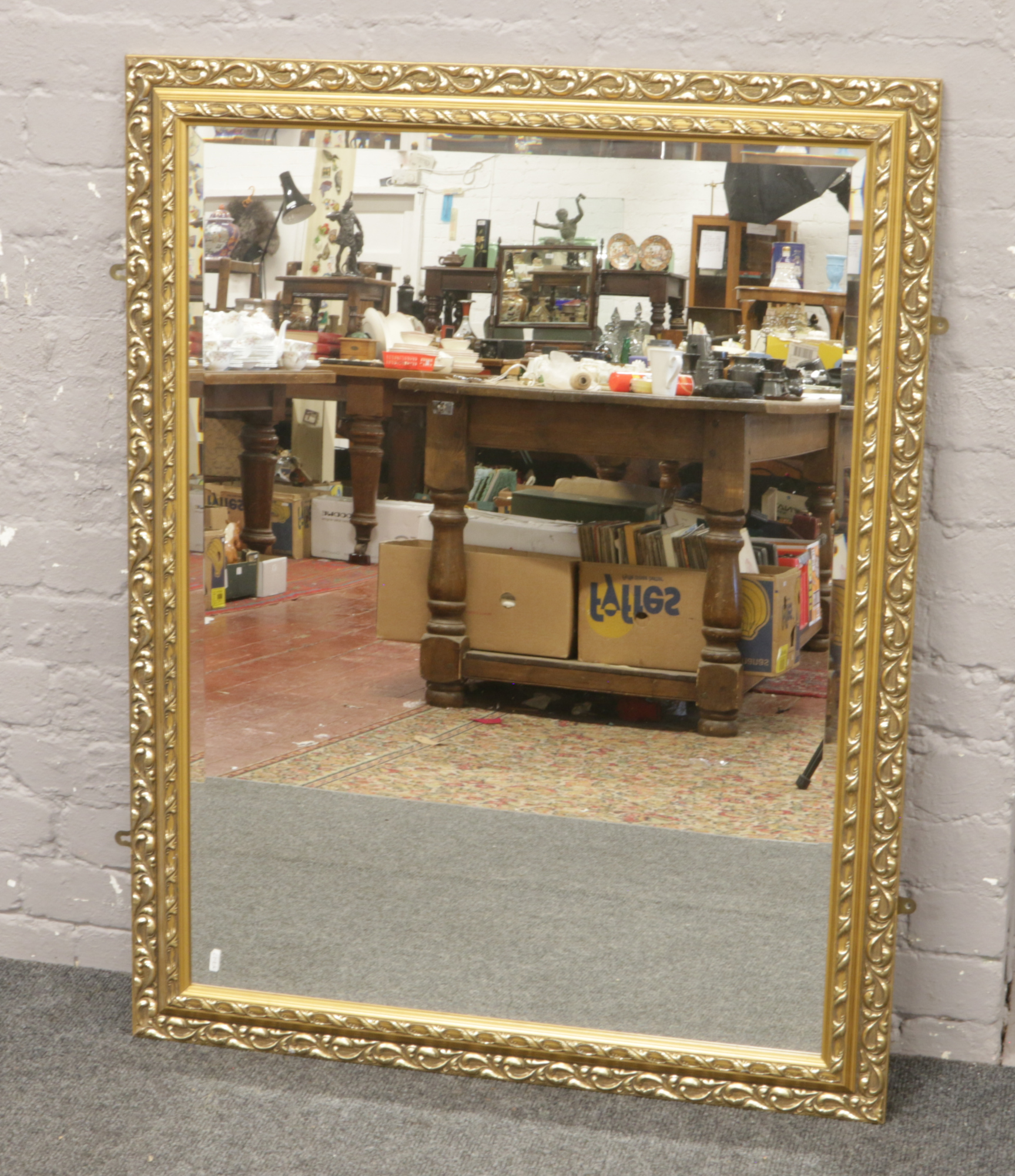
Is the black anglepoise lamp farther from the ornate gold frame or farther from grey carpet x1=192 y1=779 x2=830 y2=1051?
grey carpet x1=192 y1=779 x2=830 y2=1051

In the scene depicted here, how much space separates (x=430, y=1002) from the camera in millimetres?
1844

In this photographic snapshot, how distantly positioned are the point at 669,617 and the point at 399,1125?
29.4 inches

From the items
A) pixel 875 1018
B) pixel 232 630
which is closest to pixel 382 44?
pixel 232 630

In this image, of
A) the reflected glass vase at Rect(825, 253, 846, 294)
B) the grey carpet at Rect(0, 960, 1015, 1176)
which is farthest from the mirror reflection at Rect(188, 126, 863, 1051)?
the grey carpet at Rect(0, 960, 1015, 1176)

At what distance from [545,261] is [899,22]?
518 millimetres

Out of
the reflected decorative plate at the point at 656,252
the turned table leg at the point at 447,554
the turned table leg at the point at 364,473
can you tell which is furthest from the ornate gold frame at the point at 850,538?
the turned table leg at the point at 447,554

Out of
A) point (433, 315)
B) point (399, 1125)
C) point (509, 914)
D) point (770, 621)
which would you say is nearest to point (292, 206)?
point (433, 315)

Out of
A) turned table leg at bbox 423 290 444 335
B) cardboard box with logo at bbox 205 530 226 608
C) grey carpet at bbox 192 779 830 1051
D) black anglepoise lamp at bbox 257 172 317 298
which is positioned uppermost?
black anglepoise lamp at bbox 257 172 317 298

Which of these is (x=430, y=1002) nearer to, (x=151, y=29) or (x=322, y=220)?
(x=322, y=220)

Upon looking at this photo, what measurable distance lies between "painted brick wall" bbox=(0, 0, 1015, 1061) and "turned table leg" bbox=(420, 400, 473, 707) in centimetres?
47

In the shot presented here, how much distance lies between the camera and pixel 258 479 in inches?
71.2

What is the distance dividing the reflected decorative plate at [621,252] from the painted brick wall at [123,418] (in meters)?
0.23

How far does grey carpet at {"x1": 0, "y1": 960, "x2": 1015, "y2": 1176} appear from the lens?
5.32 feet

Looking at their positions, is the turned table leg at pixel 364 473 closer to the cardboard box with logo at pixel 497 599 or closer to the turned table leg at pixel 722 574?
the cardboard box with logo at pixel 497 599
